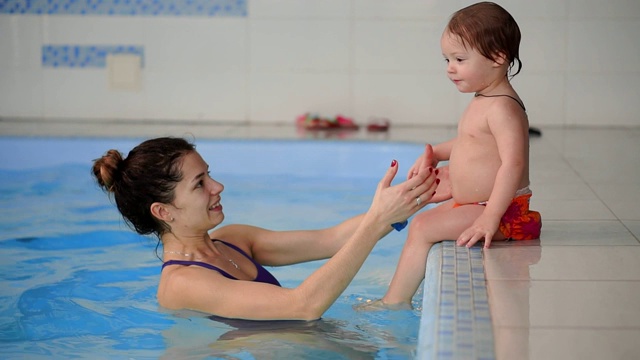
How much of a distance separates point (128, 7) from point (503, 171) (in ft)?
22.0

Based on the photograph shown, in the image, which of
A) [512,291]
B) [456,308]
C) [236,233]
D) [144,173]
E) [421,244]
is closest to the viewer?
[456,308]

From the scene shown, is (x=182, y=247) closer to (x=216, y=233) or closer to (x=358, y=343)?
(x=216, y=233)

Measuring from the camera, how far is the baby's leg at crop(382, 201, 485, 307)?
10.8 feet

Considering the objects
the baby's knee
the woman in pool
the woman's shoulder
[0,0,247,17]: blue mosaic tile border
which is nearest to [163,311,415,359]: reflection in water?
the woman in pool

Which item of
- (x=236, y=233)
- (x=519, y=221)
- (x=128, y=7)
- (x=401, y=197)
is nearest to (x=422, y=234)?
(x=519, y=221)

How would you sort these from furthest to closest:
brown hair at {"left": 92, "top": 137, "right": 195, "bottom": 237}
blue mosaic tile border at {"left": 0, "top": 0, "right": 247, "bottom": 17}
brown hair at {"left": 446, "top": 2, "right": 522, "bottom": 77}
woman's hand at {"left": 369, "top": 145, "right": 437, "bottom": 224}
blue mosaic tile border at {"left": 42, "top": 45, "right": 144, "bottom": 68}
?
blue mosaic tile border at {"left": 42, "top": 45, "right": 144, "bottom": 68}, blue mosaic tile border at {"left": 0, "top": 0, "right": 247, "bottom": 17}, brown hair at {"left": 446, "top": 2, "right": 522, "bottom": 77}, brown hair at {"left": 92, "top": 137, "right": 195, "bottom": 237}, woman's hand at {"left": 369, "top": 145, "right": 437, "bottom": 224}

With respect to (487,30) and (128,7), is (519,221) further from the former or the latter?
(128,7)

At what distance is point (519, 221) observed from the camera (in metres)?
3.37

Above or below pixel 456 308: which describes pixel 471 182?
above

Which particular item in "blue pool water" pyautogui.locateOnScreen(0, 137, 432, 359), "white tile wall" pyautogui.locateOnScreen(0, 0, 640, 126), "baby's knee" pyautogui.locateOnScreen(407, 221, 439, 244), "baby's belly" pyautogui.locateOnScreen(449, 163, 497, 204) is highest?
"white tile wall" pyautogui.locateOnScreen(0, 0, 640, 126)

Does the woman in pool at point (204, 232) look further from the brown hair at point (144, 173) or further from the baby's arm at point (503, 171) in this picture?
the baby's arm at point (503, 171)

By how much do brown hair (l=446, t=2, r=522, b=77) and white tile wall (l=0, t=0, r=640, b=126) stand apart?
18.6ft

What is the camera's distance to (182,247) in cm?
324

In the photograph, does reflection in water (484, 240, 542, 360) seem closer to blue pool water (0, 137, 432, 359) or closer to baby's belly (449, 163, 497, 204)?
baby's belly (449, 163, 497, 204)
